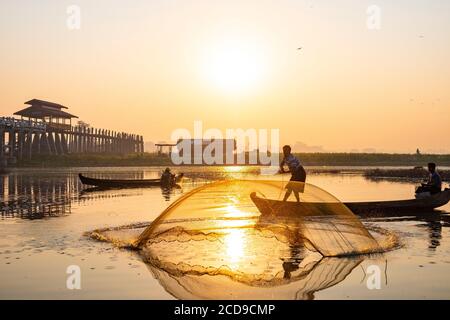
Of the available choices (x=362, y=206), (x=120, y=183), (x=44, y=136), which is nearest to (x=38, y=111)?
(x=44, y=136)

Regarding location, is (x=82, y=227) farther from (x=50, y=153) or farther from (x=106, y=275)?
(x=50, y=153)

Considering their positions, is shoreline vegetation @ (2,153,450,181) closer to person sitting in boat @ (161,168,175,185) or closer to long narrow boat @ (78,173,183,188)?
person sitting in boat @ (161,168,175,185)

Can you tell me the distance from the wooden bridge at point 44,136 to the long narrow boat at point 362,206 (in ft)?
160

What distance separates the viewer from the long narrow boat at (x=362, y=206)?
696 inches

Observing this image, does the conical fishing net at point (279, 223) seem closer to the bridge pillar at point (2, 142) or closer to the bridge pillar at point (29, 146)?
the bridge pillar at point (2, 142)

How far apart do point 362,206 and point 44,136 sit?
63562mm

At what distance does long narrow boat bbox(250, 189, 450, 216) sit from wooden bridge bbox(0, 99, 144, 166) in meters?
48.8

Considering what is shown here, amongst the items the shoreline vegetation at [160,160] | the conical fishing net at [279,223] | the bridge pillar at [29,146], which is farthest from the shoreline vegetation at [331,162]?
the conical fishing net at [279,223]

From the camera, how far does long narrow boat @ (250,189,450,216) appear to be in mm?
17688

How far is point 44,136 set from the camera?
7731 centimetres

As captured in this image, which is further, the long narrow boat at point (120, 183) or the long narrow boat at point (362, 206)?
the long narrow boat at point (120, 183)

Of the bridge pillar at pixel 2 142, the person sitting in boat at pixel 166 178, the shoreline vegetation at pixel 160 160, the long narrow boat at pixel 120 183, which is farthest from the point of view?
the shoreline vegetation at pixel 160 160

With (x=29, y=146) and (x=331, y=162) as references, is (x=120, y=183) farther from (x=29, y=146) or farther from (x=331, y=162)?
(x=331, y=162)

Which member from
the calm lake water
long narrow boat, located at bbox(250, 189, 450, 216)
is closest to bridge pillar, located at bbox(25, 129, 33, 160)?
the calm lake water
